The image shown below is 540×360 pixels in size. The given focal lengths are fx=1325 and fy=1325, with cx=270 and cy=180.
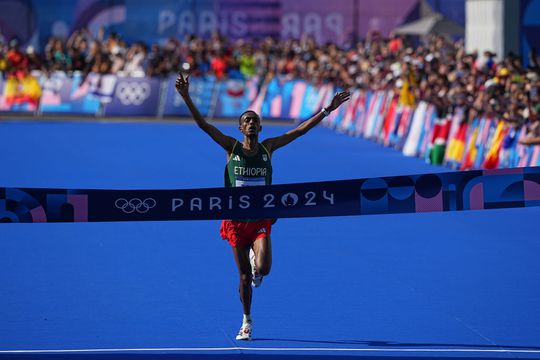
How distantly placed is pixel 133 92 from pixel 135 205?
32.4 metres

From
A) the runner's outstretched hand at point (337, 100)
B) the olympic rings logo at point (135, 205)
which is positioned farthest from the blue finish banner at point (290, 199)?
the runner's outstretched hand at point (337, 100)

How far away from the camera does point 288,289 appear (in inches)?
520

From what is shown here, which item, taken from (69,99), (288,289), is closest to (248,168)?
(288,289)

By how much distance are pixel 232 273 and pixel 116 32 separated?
34.9 metres

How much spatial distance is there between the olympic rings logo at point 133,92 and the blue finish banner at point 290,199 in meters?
32.0

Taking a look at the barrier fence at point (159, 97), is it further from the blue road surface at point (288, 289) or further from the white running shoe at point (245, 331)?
the white running shoe at point (245, 331)

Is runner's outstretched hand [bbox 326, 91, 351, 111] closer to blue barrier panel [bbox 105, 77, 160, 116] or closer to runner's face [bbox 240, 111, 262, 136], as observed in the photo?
runner's face [bbox 240, 111, 262, 136]

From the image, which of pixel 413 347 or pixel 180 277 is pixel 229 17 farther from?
pixel 413 347

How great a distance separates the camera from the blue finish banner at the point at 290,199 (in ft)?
32.7

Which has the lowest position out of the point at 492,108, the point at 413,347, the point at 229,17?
the point at 413,347

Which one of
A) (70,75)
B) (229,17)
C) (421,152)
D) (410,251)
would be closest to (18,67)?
(70,75)

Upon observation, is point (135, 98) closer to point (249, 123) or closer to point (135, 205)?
point (249, 123)

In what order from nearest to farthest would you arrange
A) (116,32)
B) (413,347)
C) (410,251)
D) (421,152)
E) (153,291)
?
(413,347) → (153,291) → (410,251) → (421,152) → (116,32)

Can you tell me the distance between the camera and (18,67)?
41.3 meters
